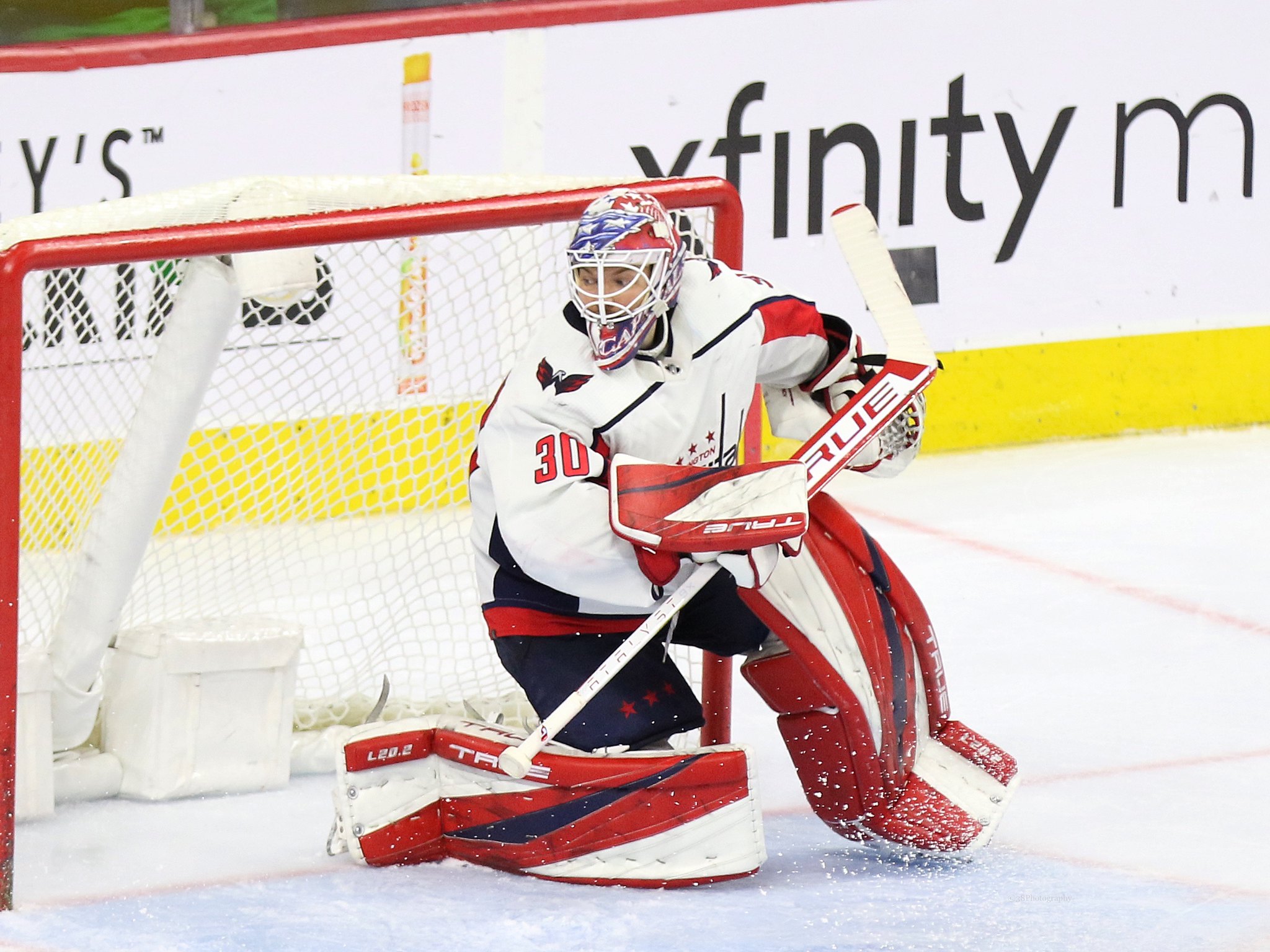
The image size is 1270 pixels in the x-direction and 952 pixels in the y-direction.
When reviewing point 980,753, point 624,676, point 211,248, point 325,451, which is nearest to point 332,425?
point 325,451

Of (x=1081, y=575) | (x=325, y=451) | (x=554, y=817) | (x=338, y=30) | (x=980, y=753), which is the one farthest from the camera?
(x=338, y=30)

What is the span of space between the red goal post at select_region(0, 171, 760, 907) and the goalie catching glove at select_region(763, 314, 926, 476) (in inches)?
5.6

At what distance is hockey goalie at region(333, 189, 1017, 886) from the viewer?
2.23m

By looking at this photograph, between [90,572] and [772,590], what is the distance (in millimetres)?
965

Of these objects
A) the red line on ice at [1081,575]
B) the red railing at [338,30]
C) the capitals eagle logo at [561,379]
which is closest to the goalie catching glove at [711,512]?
the capitals eagle logo at [561,379]

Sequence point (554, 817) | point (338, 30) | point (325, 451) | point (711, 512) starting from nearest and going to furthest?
point (711, 512) < point (554, 817) < point (325, 451) < point (338, 30)

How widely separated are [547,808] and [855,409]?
63cm

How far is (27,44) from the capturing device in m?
4.16

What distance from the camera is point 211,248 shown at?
235 centimetres

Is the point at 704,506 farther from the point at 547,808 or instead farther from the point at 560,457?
the point at 547,808

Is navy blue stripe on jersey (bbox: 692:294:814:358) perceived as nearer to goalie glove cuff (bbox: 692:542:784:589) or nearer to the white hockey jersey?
the white hockey jersey

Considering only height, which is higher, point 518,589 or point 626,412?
point 626,412

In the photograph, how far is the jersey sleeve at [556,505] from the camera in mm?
2230

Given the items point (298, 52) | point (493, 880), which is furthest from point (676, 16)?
point (493, 880)
